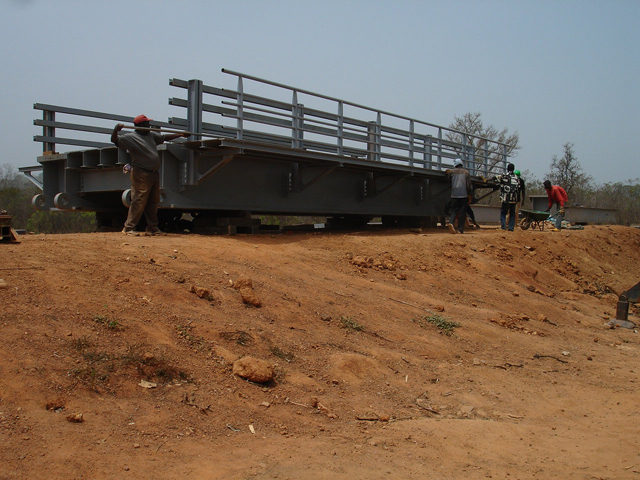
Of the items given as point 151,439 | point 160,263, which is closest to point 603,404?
point 151,439

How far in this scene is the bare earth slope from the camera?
452 centimetres

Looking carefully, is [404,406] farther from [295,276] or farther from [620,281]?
[620,281]

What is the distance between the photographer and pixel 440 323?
9125 mm

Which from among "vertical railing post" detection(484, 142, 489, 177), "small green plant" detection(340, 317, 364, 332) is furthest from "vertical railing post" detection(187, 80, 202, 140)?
"vertical railing post" detection(484, 142, 489, 177)

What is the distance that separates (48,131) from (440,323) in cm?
929

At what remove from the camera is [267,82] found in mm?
11828

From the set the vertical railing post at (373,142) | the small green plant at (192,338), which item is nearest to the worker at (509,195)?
the vertical railing post at (373,142)

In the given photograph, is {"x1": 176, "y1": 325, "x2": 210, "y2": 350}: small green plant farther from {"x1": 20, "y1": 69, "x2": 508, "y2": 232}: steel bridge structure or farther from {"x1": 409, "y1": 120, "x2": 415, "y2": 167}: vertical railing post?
{"x1": 409, "y1": 120, "x2": 415, "y2": 167}: vertical railing post

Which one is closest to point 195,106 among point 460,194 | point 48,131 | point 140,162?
point 140,162

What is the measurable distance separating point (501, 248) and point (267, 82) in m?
7.75

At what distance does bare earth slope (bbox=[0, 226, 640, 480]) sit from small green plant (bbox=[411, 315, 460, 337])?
6 cm

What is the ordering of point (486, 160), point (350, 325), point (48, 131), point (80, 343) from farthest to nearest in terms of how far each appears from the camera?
point (486, 160) < point (48, 131) < point (350, 325) < point (80, 343)

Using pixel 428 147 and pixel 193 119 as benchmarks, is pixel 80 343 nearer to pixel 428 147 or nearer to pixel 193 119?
pixel 193 119

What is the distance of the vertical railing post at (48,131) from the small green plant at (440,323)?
8678mm
